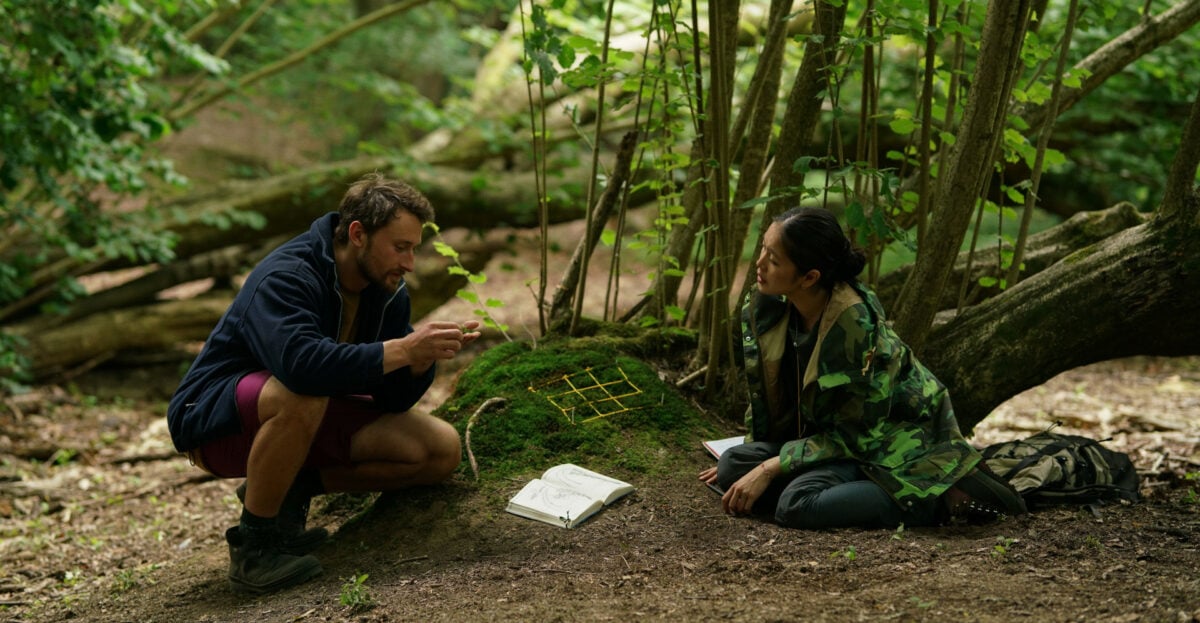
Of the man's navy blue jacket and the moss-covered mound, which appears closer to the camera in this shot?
the man's navy blue jacket

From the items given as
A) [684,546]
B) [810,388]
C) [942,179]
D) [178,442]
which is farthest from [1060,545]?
[178,442]

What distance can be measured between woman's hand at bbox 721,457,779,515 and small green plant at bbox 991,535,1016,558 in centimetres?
65

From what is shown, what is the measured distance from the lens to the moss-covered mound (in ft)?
11.2

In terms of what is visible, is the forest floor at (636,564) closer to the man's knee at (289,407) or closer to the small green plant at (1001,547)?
the small green plant at (1001,547)

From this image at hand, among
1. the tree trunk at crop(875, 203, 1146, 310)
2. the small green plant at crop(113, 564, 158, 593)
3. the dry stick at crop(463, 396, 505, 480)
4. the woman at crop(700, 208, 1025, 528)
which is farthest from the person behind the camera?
the tree trunk at crop(875, 203, 1146, 310)

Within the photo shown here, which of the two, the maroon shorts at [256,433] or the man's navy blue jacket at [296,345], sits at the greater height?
the man's navy blue jacket at [296,345]

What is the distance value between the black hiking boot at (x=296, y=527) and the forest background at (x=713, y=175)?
1058 millimetres

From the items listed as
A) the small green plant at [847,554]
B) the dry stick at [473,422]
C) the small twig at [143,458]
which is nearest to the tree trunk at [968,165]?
the small green plant at [847,554]

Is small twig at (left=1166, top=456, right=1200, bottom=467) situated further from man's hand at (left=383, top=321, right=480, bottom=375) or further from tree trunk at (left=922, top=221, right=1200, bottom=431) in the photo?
man's hand at (left=383, top=321, right=480, bottom=375)

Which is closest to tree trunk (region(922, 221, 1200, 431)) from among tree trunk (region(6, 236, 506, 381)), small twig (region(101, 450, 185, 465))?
tree trunk (region(6, 236, 506, 381))

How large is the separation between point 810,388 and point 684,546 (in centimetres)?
62

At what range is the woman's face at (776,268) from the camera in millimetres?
2854

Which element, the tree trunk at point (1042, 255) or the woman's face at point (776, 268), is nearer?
the woman's face at point (776, 268)

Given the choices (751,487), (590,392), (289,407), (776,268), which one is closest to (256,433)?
(289,407)
